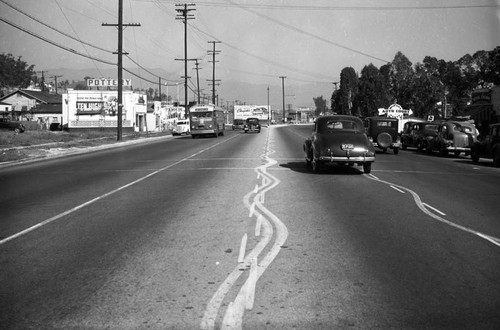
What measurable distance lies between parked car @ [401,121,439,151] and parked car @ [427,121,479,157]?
1881mm

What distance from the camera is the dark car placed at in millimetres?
16375

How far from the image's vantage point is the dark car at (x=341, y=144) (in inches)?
645

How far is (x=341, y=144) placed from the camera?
1644cm

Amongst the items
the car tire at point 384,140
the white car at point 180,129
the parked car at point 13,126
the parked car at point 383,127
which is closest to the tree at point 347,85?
the white car at point 180,129

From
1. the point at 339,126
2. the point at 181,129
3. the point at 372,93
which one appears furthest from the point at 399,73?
the point at 339,126

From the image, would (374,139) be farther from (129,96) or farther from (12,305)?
(129,96)

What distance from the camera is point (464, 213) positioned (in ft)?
33.5

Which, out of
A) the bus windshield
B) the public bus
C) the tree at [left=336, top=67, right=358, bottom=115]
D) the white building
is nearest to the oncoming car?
the public bus

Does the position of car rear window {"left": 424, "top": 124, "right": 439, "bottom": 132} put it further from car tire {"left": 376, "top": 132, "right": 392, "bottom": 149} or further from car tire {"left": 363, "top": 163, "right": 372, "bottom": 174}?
car tire {"left": 363, "top": 163, "right": 372, "bottom": 174}

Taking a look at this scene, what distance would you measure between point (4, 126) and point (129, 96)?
59.9 ft

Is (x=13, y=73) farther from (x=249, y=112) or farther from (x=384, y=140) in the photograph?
(x=384, y=140)

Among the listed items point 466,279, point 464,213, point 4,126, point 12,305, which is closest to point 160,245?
point 12,305

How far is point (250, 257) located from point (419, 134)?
27319 mm

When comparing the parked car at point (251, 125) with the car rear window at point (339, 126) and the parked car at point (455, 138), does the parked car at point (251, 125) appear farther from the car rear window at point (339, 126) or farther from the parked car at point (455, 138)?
the car rear window at point (339, 126)
